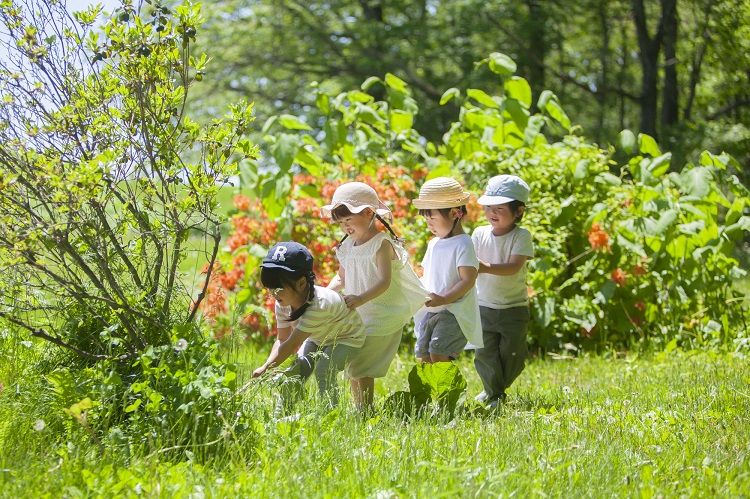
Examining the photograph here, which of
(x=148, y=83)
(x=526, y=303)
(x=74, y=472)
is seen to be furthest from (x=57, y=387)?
(x=526, y=303)

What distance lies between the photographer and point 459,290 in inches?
188

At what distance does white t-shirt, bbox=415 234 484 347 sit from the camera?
4848 mm

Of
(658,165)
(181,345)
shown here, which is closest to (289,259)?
(181,345)

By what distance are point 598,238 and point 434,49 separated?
1377 cm

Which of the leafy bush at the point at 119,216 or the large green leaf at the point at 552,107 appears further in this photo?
the large green leaf at the point at 552,107

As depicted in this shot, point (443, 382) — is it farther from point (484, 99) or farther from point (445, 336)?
point (484, 99)

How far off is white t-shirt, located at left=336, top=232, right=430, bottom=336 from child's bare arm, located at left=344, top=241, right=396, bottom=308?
0.12ft

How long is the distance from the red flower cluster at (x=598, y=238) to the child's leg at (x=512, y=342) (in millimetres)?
2064

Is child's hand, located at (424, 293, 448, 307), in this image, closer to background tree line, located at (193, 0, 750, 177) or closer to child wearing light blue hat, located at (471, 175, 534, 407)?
child wearing light blue hat, located at (471, 175, 534, 407)

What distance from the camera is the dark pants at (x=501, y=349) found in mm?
5242

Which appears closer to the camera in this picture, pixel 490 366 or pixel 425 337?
pixel 425 337

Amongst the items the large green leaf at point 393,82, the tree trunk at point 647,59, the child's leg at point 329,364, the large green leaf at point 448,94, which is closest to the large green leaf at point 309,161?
the large green leaf at point 393,82

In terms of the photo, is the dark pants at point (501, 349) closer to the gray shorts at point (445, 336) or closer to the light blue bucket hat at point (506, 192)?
the gray shorts at point (445, 336)

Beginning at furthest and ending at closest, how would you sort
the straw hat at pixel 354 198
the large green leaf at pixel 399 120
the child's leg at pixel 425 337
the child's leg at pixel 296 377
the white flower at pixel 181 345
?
the large green leaf at pixel 399 120
the child's leg at pixel 425 337
the straw hat at pixel 354 198
the child's leg at pixel 296 377
the white flower at pixel 181 345
